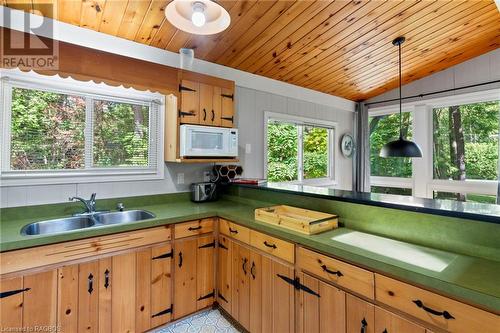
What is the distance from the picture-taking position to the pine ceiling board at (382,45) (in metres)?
2.52

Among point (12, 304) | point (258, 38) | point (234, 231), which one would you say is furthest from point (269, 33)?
point (12, 304)

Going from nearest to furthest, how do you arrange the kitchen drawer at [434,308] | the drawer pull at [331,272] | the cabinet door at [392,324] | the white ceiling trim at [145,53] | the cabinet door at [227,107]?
the kitchen drawer at [434,308] < the cabinet door at [392,324] < the drawer pull at [331,272] < the white ceiling trim at [145,53] < the cabinet door at [227,107]

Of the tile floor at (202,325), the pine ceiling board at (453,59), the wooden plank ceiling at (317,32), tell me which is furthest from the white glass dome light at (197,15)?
the pine ceiling board at (453,59)

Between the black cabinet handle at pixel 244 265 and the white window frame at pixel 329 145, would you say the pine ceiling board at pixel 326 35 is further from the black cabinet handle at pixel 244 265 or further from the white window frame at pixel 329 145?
the black cabinet handle at pixel 244 265

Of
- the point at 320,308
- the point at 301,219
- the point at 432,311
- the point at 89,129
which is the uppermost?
the point at 89,129

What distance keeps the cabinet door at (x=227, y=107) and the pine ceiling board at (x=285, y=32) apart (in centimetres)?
52

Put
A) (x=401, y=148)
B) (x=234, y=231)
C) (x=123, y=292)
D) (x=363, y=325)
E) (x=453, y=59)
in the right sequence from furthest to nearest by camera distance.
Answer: (x=453, y=59)
(x=401, y=148)
(x=234, y=231)
(x=123, y=292)
(x=363, y=325)

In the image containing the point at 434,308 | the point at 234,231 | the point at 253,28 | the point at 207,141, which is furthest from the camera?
the point at 207,141

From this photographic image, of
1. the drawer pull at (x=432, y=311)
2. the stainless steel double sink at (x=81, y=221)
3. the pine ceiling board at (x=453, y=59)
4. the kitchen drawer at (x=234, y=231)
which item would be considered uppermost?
the pine ceiling board at (x=453, y=59)

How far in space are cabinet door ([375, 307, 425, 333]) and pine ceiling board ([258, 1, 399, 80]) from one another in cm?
239

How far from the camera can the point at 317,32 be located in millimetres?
2615

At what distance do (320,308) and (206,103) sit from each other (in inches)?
81.1

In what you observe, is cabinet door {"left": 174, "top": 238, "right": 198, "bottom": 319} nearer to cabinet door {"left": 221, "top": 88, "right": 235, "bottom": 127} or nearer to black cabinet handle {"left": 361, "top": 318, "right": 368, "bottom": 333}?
cabinet door {"left": 221, "top": 88, "right": 235, "bottom": 127}

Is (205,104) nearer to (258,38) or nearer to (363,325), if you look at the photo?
(258,38)
